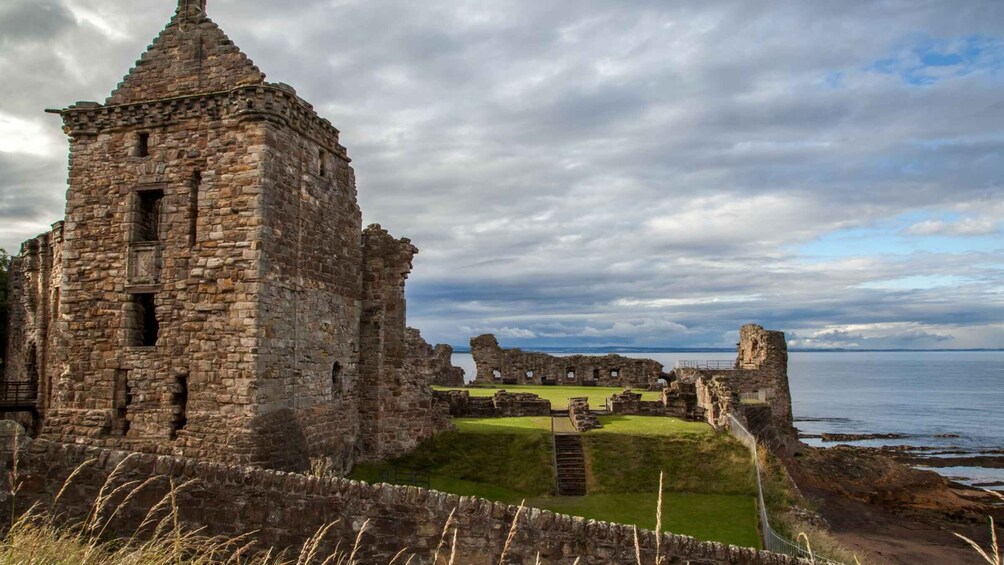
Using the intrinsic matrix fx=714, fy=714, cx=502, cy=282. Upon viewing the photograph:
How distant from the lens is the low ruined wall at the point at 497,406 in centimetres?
2800

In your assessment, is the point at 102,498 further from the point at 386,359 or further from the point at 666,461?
the point at 666,461

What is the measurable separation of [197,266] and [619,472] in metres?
13.2

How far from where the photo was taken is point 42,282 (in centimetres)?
2630

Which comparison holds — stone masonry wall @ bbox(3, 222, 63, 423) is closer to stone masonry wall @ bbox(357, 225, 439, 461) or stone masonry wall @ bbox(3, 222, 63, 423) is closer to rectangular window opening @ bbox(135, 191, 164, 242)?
rectangular window opening @ bbox(135, 191, 164, 242)

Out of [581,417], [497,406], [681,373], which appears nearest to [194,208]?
[581,417]

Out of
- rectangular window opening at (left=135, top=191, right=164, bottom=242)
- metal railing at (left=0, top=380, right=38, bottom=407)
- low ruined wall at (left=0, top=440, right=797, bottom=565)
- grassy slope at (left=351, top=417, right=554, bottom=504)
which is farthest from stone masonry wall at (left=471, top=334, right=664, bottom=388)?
low ruined wall at (left=0, top=440, right=797, bottom=565)

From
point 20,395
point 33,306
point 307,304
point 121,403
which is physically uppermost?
point 33,306

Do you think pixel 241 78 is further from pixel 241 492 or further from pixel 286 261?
pixel 241 492

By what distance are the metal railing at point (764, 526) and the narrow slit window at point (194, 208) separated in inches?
574

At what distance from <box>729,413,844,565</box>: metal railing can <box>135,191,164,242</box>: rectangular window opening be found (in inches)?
644

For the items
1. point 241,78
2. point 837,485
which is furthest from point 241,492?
point 837,485

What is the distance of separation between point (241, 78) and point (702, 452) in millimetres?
17111

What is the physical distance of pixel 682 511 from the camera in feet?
62.7

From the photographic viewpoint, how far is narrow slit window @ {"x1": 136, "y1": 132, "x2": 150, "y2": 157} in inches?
709
